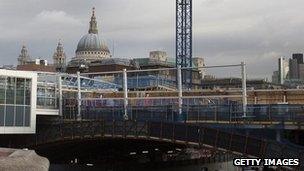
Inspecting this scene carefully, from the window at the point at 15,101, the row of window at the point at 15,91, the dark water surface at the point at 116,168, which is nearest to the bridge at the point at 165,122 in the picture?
the window at the point at 15,101

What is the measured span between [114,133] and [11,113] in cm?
1278

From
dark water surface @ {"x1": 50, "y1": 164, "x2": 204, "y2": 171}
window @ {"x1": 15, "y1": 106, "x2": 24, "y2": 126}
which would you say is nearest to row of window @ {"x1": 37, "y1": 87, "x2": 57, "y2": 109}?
window @ {"x1": 15, "y1": 106, "x2": 24, "y2": 126}

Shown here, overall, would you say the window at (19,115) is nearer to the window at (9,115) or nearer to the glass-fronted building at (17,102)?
the glass-fronted building at (17,102)

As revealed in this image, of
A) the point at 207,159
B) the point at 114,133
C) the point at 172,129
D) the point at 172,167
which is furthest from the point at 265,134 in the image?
the point at 207,159

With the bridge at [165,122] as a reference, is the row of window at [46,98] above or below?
above

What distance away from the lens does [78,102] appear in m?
72.5

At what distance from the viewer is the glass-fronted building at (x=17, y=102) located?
223ft

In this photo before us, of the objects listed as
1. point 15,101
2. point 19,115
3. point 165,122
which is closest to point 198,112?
point 165,122

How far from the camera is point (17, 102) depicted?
2739 inches

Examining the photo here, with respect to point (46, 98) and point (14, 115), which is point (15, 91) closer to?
point (14, 115)

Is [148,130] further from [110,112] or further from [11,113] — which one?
[11,113]

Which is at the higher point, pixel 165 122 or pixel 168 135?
pixel 165 122

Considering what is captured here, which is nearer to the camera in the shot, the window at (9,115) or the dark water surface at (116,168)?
the window at (9,115)

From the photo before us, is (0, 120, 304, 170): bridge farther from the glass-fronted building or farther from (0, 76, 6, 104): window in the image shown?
(0, 76, 6, 104): window
